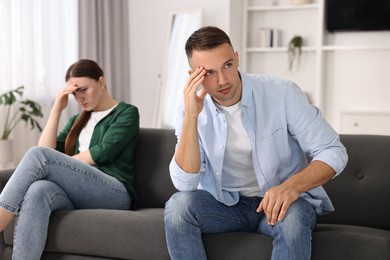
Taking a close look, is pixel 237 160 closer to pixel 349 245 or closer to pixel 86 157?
pixel 349 245

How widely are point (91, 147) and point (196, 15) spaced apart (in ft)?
11.3

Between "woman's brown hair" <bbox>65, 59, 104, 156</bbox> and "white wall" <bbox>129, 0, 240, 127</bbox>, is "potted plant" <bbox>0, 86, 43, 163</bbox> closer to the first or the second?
"white wall" <bbox>129, 0, 240, 127</bbox>

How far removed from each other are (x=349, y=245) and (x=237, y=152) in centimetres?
50

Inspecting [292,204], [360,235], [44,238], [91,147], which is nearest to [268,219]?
[292,204]

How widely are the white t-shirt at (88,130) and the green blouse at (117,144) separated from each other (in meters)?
0.05

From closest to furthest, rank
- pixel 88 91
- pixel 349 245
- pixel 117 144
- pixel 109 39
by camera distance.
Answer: pixel 349 245 < pixel 117 144 < pixel 88 91 < pixel 109 39

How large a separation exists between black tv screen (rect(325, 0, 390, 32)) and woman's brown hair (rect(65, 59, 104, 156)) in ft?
10.8

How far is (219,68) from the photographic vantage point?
92.0 inches

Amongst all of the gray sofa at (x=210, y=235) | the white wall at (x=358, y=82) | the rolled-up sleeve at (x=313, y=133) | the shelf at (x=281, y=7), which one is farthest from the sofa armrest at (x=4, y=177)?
the shelf at (x=281, y=7)

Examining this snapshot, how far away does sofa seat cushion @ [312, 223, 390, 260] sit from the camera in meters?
2.27

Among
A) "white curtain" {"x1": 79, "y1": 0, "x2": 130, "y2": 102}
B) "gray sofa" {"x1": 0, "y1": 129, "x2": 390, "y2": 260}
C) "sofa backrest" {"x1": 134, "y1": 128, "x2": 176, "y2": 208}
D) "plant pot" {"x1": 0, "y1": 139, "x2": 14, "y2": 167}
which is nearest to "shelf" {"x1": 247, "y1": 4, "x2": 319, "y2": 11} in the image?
"white curtain" {"x1": 79, "y1": 0, "x2": 130, "y2": 102}

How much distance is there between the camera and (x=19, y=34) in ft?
18.1

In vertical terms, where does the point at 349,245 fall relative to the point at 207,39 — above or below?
below

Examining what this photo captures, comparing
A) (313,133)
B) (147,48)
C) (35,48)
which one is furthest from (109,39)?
(313,133)
